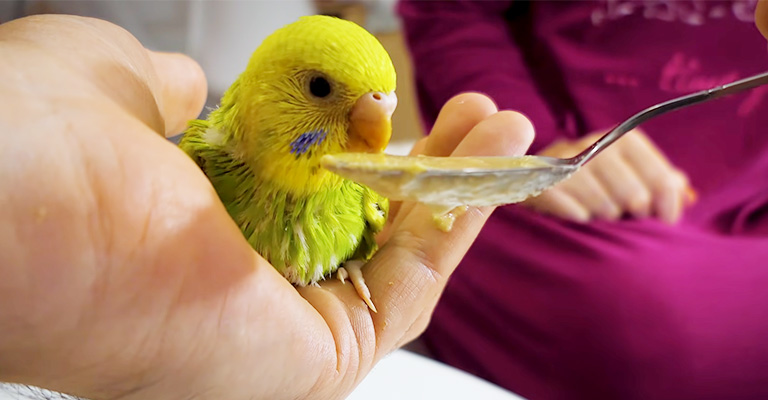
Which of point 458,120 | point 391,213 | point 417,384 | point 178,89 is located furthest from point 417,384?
point 178,89

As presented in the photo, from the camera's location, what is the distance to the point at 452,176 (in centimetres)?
36

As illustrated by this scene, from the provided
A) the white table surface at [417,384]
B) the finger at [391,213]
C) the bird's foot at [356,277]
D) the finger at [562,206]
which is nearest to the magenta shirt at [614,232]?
the finger at [562,206]

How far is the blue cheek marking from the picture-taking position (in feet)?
A: 1.40

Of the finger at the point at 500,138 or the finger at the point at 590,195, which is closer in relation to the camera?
the finger at the point at 500,138

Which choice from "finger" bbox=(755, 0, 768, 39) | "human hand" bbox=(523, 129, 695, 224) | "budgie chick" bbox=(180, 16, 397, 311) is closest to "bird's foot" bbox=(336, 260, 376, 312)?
"budgie chick" bbox=(180, 16, 397, 311)

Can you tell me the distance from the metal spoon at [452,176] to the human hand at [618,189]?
2.06 ft

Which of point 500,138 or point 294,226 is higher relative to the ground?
point 500,138

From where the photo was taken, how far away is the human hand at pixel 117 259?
0.31 metres

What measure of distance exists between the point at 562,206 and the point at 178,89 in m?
0.67

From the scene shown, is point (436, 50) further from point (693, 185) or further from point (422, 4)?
point (693, 185)

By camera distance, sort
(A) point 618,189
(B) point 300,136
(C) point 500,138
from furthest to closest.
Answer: (A) point 618,189
(C) point 500,138
(B) point 300,136

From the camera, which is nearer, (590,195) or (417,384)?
(417,384)

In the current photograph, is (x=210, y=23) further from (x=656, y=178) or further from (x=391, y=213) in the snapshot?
(x=656, y=178)

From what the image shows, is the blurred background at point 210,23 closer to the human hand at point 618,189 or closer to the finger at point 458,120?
the finger at point 458,120
